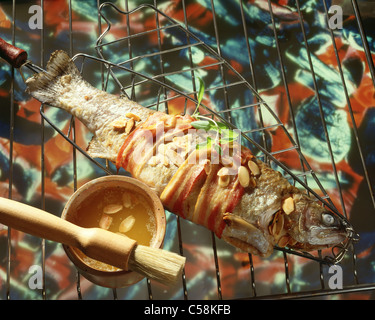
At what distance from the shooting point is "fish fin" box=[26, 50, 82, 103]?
1545 mm

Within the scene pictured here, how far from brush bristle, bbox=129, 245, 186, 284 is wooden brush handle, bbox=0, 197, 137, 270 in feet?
0.08

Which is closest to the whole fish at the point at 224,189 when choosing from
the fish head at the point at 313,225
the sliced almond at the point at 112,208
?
the fish head at the point at 313,225

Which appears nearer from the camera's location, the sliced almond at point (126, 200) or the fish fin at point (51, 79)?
the sliced almond at point (126, 200)

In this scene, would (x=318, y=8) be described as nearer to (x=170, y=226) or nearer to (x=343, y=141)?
(x=343, y=141)

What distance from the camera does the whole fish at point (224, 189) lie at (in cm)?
130

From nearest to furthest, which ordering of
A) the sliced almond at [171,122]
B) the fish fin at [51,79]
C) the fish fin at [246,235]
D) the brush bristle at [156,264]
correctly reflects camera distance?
the brush bristle at [156,264] → the fish fin at [246,235] → the sliced almond at [171,122] → the fish fin at [51,79]

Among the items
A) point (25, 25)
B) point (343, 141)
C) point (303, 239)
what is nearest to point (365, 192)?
point (343, 141)

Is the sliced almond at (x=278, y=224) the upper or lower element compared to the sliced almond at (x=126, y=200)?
lower

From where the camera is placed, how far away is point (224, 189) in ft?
4.31

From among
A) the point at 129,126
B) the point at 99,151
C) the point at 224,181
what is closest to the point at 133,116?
the point at 129,126

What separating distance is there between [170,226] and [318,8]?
1.19 metres

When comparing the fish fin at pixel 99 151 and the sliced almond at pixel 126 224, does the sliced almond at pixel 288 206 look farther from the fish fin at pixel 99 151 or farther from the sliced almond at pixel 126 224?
the fish fin at pixel 99 151

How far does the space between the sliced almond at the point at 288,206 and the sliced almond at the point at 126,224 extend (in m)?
0.44

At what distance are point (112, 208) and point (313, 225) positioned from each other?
23.3 inches
